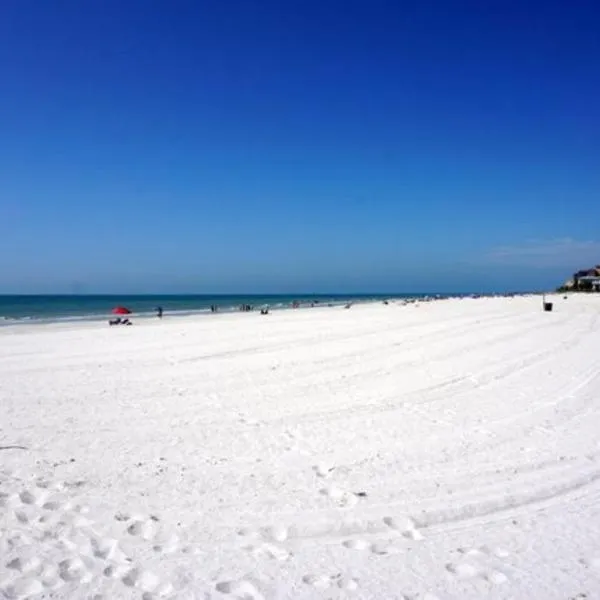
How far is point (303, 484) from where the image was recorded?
215 inches

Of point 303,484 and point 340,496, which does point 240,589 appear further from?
point 303,484

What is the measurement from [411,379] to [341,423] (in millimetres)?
3557

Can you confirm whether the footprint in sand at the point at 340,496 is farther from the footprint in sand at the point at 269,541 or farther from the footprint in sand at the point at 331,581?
the footprint in sand at the point at 331,581

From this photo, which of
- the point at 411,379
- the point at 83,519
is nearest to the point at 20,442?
the point at 83,519

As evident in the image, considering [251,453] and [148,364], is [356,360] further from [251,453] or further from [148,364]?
[251,453]

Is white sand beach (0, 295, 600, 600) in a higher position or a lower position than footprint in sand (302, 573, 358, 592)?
higher

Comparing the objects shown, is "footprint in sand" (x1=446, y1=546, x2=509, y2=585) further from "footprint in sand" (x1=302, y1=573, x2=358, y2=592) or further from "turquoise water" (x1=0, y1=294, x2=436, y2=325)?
"turquoise water" (x1=0, y1=294, x2=436, y2=325)

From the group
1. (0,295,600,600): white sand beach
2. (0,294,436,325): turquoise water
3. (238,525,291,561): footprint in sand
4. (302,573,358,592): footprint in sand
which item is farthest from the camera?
(0,294,436,325): turquoise water

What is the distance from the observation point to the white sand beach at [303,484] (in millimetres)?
3807

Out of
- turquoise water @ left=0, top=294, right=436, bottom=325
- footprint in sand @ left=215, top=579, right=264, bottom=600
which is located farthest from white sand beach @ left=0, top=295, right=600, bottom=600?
turquoise water @ left=0, top=294, right=436, bottom=325

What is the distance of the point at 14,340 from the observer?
20.4m

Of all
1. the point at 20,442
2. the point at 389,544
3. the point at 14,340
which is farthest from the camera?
the point at 14,340

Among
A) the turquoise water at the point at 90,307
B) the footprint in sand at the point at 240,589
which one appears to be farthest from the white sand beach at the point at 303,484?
the turquoise water at the point at 90,307

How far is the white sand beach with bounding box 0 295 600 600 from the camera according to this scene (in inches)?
150
